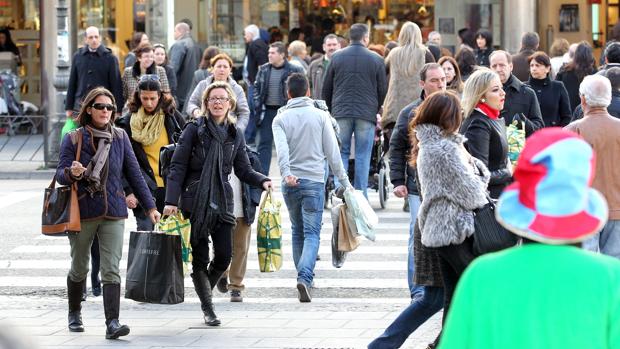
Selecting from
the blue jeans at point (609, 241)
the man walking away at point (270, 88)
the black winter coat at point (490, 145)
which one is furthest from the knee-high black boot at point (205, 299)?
the man walking away at point (270, 88)

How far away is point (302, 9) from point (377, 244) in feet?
50.4

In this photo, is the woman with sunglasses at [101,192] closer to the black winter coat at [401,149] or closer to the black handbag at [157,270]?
the black handbag at [157,270]

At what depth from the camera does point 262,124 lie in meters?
16.2

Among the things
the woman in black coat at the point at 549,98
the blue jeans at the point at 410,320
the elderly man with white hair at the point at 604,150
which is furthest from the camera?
the woman in black coat at the point at 549,98

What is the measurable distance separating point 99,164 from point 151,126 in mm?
1478

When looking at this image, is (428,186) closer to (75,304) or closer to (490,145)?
(490,145)

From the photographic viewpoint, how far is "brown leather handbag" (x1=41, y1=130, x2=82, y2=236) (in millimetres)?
8648

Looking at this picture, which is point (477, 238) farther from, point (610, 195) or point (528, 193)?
point (528, 193)

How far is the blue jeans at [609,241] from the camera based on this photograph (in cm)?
854

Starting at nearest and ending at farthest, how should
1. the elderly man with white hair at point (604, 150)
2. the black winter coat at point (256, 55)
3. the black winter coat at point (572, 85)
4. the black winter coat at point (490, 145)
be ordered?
the black winter coat at point (490, 145)
the elderly man with white hair at point (604, 150)
the black winter coat at point (572, 85)
the black winter coat at point (256, 55)

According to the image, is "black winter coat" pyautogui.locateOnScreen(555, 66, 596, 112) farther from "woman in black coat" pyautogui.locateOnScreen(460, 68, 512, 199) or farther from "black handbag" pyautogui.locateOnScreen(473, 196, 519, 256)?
"black handbag" pyautogui.locateOnScreen(473, 196, 519, 256)

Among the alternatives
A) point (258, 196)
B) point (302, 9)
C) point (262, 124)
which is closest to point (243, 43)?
point (302, 9)

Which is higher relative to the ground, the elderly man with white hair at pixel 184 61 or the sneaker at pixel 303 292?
the elderly man with white hair at pixel 184 61

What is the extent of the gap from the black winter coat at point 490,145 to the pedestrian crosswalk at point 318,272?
7.32 ft
